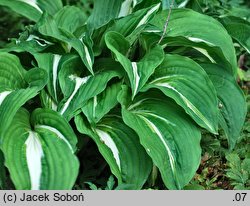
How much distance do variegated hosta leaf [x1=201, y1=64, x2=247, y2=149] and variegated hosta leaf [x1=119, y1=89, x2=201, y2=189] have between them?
0.91 ft

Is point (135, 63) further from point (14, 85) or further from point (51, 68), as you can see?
point (14, 85)

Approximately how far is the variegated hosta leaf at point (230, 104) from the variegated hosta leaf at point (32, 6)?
4.06 ft

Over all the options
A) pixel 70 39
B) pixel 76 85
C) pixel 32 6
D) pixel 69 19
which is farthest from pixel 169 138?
pixel 32 6

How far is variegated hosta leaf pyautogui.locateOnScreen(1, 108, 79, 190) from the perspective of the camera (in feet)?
8.21

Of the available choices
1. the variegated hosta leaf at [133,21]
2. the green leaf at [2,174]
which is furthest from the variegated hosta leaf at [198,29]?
the green leaf at [2,174]

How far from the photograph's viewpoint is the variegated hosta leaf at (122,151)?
2795 millimetres

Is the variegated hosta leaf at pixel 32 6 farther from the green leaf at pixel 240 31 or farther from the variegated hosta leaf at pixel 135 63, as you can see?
the green leaf at pixel 240 31

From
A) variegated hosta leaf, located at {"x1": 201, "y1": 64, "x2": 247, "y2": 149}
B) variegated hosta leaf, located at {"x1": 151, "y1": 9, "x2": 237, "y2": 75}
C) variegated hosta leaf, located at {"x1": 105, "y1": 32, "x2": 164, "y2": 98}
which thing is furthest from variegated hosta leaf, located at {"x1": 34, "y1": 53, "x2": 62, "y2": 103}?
variegated hosta leaf, located at {"x1": 201, "y1": 64, "x2": 247, "y2": 149}

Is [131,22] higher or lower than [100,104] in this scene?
higher

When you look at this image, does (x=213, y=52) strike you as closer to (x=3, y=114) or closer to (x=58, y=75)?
(x=58, y=75)

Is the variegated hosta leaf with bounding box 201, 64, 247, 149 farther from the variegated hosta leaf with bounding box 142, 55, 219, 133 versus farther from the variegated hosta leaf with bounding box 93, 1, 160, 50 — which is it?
the variegated hosta leaf with bounding box 93, 1, 160, 50

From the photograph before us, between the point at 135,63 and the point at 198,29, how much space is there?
0.49 metres

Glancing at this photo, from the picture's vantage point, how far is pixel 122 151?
285 centimetres
